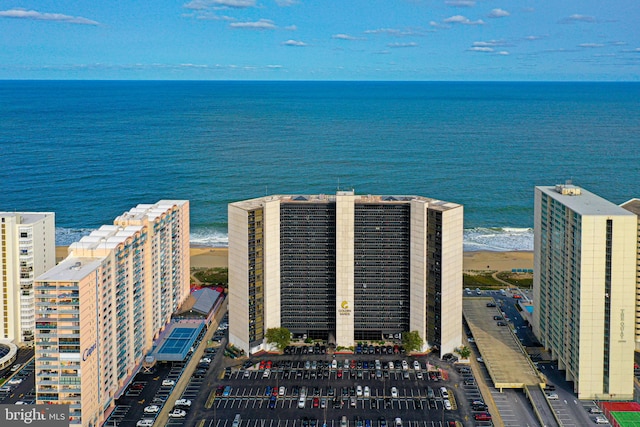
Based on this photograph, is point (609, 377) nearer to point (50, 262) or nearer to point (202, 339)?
point (202, 339)

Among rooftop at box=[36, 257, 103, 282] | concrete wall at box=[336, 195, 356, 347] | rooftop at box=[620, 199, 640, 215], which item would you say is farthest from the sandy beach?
rooftop at box=[36, 257, 103, 282]

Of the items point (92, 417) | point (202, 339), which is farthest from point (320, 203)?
point (92, 417)

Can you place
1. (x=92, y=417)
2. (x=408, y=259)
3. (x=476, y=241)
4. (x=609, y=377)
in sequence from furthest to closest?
(x=476, y=241) < (x=408, y=259) < (x=609, y=377) < (x=92, y=417)

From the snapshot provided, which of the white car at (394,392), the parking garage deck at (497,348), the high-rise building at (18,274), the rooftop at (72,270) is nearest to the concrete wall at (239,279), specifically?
the rooftop at (72,270)

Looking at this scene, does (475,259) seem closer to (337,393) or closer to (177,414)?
(337,393)

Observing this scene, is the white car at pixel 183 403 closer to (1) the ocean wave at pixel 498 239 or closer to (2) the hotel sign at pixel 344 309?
(2) the hotel sign at pixel 344 309
